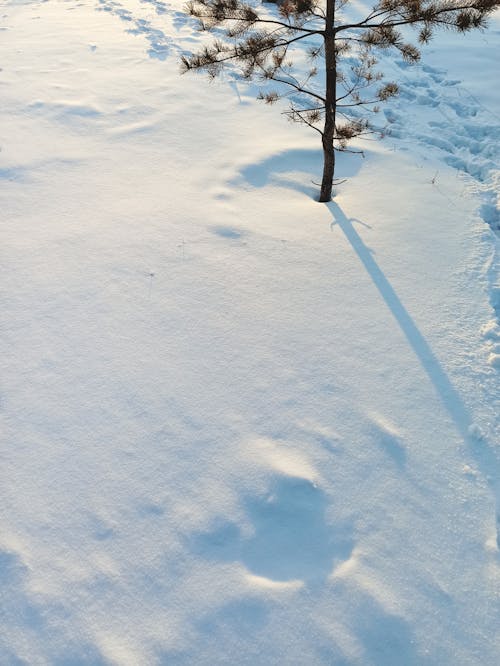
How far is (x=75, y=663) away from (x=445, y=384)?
277cm

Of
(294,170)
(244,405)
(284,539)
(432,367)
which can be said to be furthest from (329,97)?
(284,539)

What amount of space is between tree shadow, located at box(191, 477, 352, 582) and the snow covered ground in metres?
0.01

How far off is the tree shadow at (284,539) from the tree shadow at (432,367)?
0.99 metres

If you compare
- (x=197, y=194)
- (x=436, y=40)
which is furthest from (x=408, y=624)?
(x=436, y=40)

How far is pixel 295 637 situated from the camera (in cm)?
215

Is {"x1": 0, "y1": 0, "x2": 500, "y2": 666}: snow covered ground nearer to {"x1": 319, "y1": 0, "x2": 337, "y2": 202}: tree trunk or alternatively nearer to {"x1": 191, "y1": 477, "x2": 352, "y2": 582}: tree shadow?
{"x1": 191, "y1": 477, "x2": 352, "y2": 582}: tree shadow

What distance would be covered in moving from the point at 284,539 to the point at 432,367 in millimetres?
1724

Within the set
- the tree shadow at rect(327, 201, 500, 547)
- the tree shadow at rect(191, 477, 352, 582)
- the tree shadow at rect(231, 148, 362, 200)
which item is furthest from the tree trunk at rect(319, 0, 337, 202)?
the tree shadow at rect(191, 477, 352, 582)

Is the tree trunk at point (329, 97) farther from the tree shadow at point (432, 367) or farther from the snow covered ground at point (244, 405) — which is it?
the tree shadow at point (432, 367)

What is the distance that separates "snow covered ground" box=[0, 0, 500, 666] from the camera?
222 cm

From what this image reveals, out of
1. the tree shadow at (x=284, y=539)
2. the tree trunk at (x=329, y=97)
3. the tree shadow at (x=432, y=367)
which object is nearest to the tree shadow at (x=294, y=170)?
the tree trunk at (x=329, y=97)

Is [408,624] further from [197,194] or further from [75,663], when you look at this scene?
[197,194]

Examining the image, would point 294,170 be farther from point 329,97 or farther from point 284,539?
point 284,539

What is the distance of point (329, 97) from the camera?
4.24m
